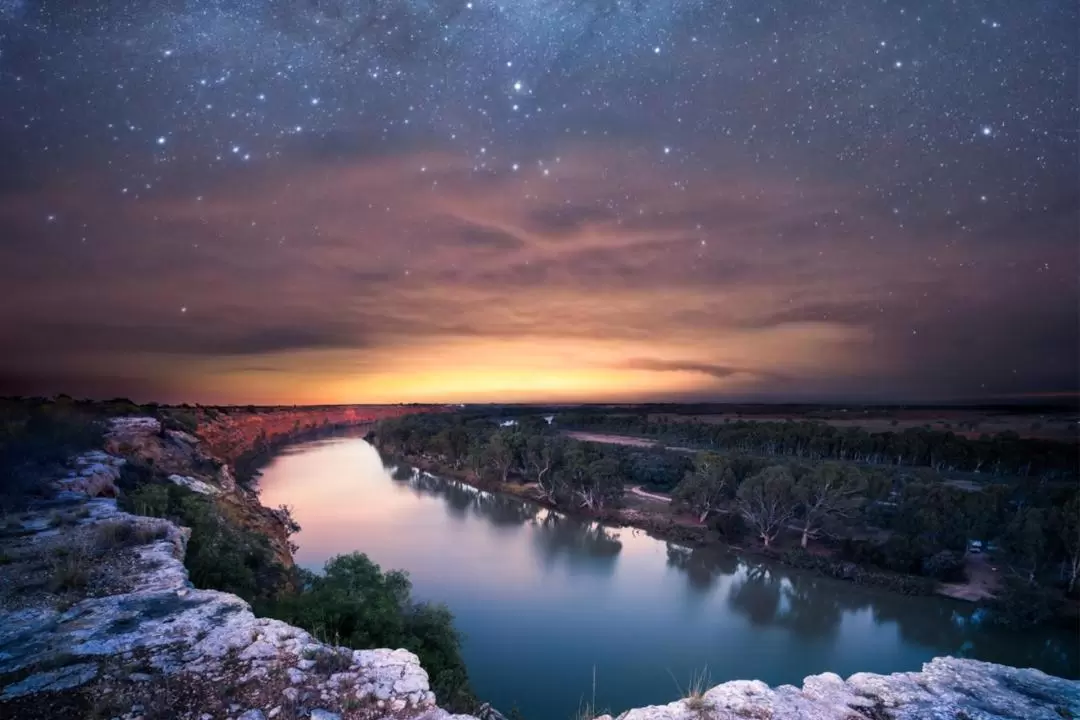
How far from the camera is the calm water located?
19.9 m

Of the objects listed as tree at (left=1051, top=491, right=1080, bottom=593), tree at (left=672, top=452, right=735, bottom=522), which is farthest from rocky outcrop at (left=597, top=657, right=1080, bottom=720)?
tree at (left=672, top=452, right=735, bottom=522)

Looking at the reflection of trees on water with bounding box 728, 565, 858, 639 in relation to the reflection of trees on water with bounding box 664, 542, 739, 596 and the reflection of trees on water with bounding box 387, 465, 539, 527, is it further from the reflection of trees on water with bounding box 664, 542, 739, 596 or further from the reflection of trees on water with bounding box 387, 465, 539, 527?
the reflection of trees on water with bounding box 387, 465, 539, 527

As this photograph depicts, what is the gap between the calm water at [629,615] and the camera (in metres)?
19.9

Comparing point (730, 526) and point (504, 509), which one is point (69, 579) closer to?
point (730, 526)

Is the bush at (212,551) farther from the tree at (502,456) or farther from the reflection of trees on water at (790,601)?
the tree at (502,456)

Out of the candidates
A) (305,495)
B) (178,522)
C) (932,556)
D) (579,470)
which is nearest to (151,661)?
(178,522)

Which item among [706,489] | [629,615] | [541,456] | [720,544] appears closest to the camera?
[629,615]

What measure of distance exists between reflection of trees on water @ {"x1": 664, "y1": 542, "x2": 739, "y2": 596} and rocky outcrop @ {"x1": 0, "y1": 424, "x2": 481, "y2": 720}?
1053 inches

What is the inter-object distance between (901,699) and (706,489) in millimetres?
35111

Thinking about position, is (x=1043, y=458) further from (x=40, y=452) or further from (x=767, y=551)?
(x=40, y=452)

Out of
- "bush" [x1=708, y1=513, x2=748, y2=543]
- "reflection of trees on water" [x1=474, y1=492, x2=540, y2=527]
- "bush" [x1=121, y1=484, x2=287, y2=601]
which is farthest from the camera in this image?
"reflection of trees on water" [x1=474, y1=492, x2=540, y2=527]

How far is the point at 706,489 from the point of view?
1510 inches

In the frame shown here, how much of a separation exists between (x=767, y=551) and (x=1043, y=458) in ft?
152

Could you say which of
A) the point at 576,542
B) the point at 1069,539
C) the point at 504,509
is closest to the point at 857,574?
the point at 1069,539
